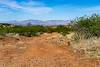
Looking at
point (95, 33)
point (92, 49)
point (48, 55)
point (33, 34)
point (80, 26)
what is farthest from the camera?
point (33, 34)

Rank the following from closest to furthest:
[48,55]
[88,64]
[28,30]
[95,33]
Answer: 1. [88,64]
2. [48,55]
3. [95,33]
4. [28,30]

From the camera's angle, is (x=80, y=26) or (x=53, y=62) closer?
(x=53, y=62)

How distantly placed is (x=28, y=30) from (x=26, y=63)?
39731 mm

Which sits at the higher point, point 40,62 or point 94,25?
point 94,25

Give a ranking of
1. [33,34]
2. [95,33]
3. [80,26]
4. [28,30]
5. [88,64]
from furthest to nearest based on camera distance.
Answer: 1. [28,30]
2. [33,34]
3. [80,26]
4. [95,33]
5. [88,64]

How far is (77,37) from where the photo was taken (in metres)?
27.3

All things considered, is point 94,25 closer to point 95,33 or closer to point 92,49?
point 95,33

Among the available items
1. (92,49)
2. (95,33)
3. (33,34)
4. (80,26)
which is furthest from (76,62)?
(33,34)

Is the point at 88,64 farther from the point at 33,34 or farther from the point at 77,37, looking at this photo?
the point at 33,34

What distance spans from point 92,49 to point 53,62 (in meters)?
5.21

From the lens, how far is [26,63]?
593 inches

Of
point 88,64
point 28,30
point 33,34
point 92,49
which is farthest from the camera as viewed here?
point 28,30

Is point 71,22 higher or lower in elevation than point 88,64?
higher

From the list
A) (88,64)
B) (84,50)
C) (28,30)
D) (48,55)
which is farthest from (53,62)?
(28,30)
